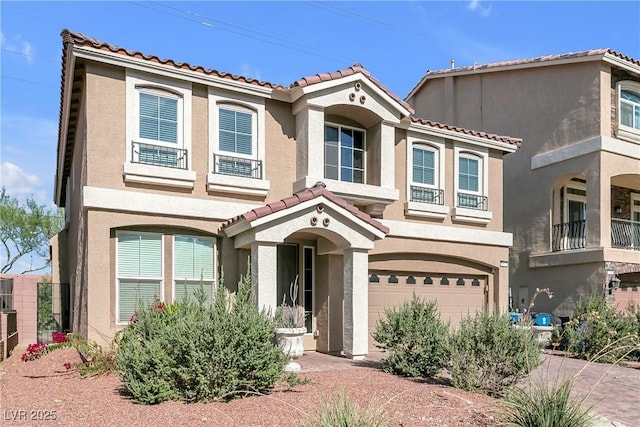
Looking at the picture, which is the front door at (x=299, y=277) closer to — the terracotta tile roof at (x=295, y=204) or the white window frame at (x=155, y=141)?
the terracotta tile roof at (x=295, y=204)

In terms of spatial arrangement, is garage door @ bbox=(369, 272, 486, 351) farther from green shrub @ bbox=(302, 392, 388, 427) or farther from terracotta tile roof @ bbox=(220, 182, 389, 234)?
green shrub @ bbox=(302, 392, 388, 427)

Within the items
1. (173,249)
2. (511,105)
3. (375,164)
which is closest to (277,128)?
(375,164)

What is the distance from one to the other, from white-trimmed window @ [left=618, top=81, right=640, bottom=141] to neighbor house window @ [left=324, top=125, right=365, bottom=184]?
993cm

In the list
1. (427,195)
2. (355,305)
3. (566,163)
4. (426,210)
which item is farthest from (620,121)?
(355,305)

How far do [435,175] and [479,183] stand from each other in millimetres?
1758

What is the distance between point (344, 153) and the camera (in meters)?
15.2

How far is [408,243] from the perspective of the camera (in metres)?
16.0

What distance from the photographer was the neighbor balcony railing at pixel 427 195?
16.1 meters

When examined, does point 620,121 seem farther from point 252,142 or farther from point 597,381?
point 252,142

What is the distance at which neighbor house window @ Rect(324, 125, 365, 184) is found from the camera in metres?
14.9

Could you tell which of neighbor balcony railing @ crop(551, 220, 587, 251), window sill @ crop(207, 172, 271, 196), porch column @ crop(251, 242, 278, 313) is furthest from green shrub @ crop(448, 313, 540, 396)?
neighbor balcony railing @ crop(551, 220, 587, 251)

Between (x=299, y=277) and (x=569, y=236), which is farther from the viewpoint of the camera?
(x=569, y=236)

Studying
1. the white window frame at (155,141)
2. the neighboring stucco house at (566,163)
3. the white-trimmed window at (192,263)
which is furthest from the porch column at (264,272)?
the neighboring stucco house at (566,163)

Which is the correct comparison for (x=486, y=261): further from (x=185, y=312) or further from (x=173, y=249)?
(x=185, y=312)
